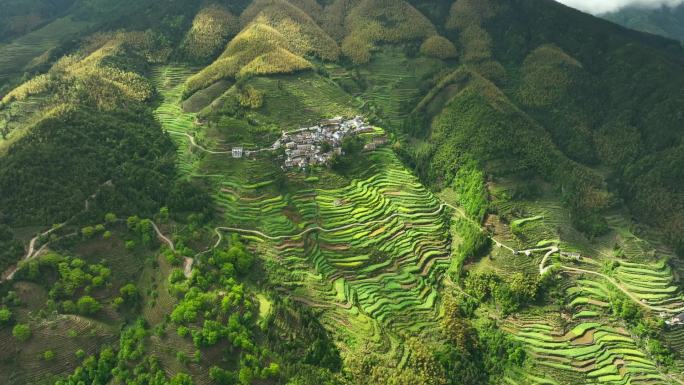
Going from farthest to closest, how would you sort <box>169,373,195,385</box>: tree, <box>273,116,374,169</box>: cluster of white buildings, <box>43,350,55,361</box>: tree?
<box>273,116,374,169</box>: cluster of white buildings
<box>43,350,55,361</box>: tree
<box>169,373,195,385</box>: tree

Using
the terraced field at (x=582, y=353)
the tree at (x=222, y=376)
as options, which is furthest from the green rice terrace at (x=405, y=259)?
the tree at (x=222, y=376)

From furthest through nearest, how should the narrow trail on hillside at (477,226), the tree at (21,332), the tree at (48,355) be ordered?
the narrow trail on hillside at (477,226) → the tree at (21,332) → the tree at (48,355)

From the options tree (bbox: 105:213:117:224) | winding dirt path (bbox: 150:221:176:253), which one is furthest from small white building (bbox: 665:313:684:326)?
tree (bbox: 105:213:117:224)

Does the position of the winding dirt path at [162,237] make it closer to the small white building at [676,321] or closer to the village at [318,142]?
the village at [318,142]

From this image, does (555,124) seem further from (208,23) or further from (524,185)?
(208,23)

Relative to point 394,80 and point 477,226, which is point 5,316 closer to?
point 477,226

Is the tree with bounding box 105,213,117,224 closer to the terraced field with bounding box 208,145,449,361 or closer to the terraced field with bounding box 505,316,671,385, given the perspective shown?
the terraced field with bounding box 208,145,449,361
